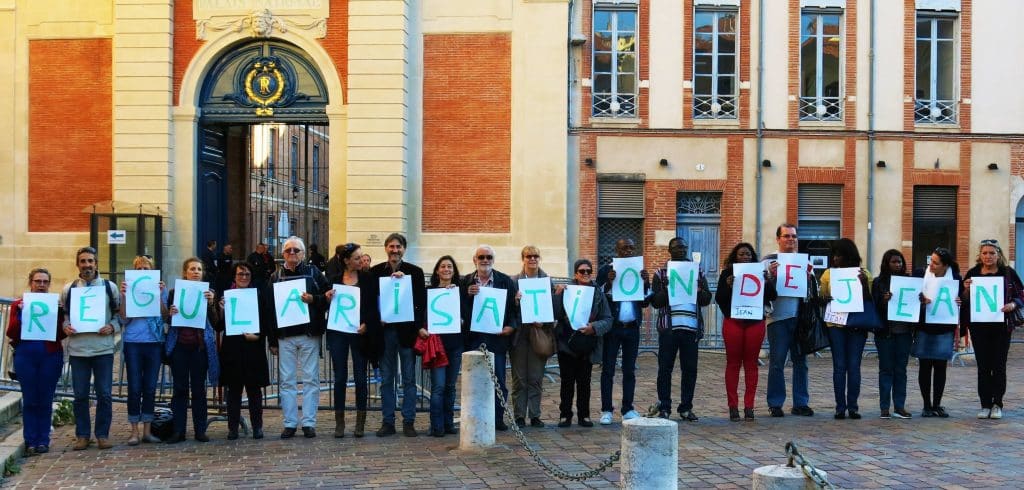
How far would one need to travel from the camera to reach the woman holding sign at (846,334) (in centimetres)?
1222

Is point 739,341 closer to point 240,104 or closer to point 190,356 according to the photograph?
point 190,356

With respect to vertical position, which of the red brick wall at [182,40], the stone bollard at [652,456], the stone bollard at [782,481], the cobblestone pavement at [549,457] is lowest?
the cobblestone pavement at [549,457]

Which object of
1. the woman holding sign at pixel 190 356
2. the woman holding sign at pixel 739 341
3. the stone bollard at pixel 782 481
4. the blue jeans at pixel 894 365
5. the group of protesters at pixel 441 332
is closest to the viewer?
the stone bollard at pixel 782 481

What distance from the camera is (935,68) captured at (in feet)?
87.1

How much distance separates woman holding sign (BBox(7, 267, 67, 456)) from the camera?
34.3 feet

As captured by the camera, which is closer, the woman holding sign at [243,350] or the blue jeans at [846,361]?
the woman holding sign at [243,350]

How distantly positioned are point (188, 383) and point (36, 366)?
1348 millimetres

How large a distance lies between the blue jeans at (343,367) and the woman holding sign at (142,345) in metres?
1.60

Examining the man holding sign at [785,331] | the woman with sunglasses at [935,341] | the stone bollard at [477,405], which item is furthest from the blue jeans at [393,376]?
the woman with sunglasses at [935,341]

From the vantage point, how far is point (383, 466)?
9648 mm

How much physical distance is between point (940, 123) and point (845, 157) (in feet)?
7.79

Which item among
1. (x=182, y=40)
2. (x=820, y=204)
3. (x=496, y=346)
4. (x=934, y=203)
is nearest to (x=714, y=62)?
(x=820, y=204)

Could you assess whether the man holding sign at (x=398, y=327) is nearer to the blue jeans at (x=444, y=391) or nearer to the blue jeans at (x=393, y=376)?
the blue jeans at (x=393, y=376)

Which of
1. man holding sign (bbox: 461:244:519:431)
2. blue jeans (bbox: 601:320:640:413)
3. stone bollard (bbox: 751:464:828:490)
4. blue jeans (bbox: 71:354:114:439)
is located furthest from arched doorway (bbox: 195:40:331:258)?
stone bollard (bbox: 751:464:828:490)
